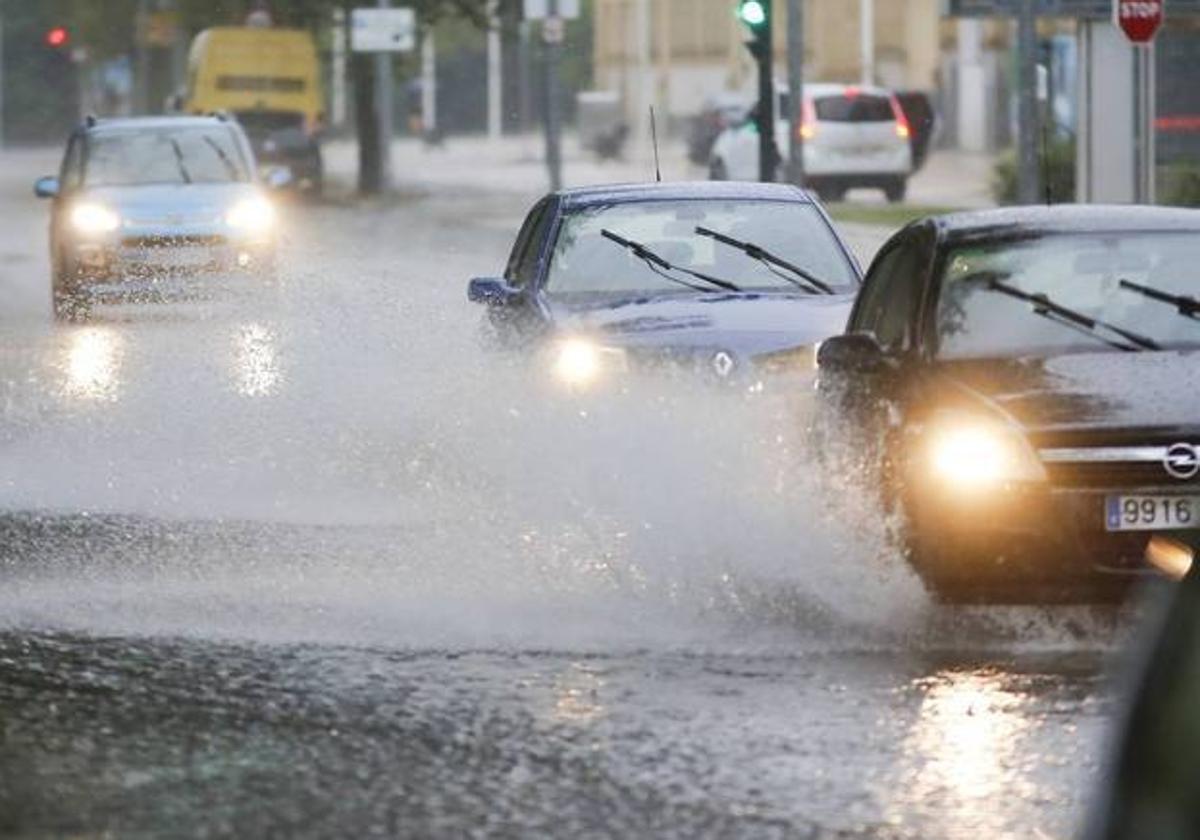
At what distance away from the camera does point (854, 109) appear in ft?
175

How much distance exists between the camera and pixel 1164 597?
14.7 feet

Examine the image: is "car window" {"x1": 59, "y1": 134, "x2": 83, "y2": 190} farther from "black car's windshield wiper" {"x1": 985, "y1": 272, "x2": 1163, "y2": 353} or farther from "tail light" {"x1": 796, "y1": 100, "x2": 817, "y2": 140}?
"tail light" {"x1": 796, "y1": 100, "x2": 817, "y2": 140}

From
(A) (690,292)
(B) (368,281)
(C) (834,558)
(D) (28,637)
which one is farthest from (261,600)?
(B) (368,281)

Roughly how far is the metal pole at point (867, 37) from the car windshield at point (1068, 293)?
74022 millimetres

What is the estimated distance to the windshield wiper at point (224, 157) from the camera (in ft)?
93.9

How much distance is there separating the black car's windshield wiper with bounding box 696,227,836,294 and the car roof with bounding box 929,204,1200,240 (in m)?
3.70

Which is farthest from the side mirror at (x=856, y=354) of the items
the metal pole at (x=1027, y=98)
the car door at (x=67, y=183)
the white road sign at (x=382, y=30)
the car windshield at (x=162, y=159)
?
the white road sign at (x=382, y=30)

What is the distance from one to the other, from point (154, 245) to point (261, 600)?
54.2ft

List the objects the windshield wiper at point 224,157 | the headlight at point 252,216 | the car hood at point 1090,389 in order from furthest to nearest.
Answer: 1. the windshield wiper at point 224,157
2. the headlight at point 252,216
3. the car hood at point 1090,389

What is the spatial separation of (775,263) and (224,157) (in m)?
13.4

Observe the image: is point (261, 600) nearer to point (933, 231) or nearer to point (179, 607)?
A: point (179, 607)

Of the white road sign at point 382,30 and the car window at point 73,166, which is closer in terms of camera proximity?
the car window at point 73,166

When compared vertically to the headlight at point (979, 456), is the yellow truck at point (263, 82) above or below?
below

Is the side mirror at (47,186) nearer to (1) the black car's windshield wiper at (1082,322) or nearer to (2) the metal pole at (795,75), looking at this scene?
(2) the metal pole at (795,75)
